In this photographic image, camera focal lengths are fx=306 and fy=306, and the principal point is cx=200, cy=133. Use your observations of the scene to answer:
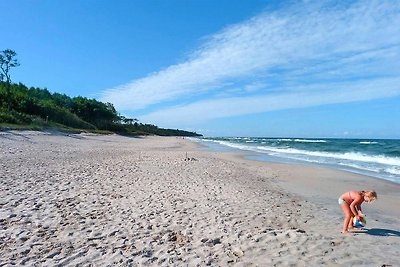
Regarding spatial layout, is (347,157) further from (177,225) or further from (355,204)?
(177,225)

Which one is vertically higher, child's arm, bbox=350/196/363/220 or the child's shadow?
child's arm, bbox=350/196/363/220

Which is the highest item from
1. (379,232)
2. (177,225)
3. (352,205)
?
(352,205)

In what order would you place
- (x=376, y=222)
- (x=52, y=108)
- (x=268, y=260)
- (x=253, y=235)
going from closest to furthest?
(x=268, y=260) → (x=253, y=235) → (x=376, y=222) → (x=52, y=108)

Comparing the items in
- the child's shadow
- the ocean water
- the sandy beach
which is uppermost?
the ocean water

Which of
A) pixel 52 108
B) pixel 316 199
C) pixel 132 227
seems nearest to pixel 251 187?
pixel 316 199

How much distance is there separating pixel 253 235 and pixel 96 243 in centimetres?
327

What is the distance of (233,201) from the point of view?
9.95 metres

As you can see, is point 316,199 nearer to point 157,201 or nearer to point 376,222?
point 376,222

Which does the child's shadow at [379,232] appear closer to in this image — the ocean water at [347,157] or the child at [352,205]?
the child at [352,205]

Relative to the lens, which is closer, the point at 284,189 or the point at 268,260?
the point at 268,260

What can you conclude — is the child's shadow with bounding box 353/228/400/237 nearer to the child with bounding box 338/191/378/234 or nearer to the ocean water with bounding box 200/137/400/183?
the child with bounding box 338/191/378/234

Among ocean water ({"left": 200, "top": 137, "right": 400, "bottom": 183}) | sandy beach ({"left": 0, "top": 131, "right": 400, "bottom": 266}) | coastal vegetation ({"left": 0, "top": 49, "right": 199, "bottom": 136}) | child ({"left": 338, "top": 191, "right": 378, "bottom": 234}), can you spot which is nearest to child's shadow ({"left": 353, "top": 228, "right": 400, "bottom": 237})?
sandy beach ({"left": 0, "top": 131, "right": 400, "bottom": 266})

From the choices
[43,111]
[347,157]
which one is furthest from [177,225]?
[43,111]

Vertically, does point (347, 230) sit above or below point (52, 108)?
below
